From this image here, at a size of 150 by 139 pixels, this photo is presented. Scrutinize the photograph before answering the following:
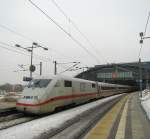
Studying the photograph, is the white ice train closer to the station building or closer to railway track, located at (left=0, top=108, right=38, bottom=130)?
railway track, located at (left=0, top=108, right=38, bottom=130)

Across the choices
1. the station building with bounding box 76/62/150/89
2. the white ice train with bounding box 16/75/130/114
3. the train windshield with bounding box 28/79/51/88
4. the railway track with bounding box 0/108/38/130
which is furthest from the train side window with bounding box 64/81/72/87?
the station building with bounding box 76/62/150/89

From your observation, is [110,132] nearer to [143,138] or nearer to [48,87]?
[143,138]

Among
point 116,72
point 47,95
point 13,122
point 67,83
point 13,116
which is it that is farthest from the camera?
point 116,72

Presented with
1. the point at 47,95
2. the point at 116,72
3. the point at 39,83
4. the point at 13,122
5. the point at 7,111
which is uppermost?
the point at 116,72

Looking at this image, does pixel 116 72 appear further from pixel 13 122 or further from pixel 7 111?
pixel 13 122

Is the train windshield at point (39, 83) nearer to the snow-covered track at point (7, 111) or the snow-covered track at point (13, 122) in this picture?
the snow-covered track at point (7, 111)

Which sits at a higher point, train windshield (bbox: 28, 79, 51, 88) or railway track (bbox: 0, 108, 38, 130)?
train windshield (bbox: 28, 79, 51, 88)

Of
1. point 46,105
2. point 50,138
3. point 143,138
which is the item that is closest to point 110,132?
point 143,138

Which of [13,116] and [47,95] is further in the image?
[47,95]

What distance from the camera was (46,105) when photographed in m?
14.2

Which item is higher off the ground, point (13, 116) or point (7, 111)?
point (7, 111)

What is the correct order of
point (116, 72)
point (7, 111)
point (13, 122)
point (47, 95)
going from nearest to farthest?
point (13, 122)
point (7, 111)
point (47, 95)
point (116, 72)

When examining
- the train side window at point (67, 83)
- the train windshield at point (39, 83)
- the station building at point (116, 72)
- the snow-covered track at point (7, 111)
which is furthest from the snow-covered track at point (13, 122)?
the station building at point (116, 72)

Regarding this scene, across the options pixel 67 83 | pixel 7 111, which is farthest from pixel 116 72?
pixel 7 111
